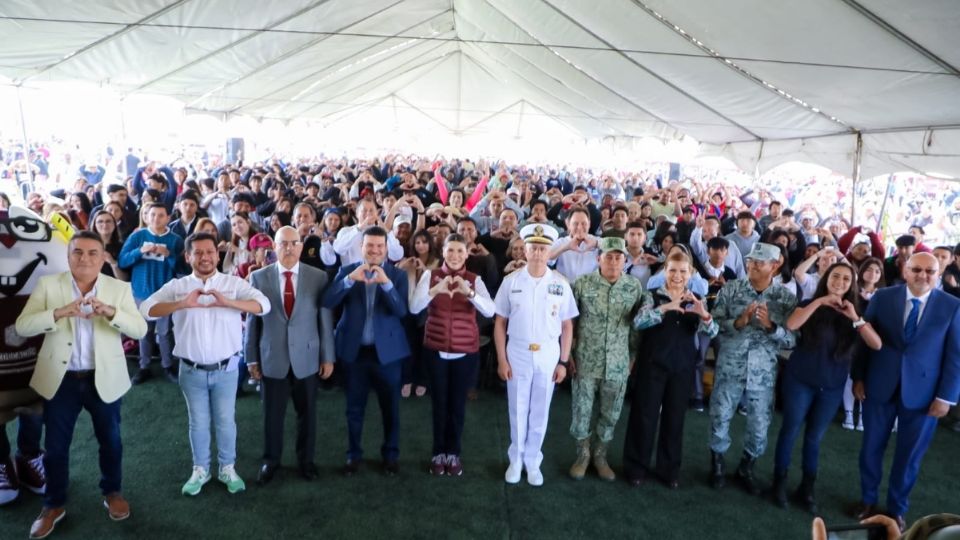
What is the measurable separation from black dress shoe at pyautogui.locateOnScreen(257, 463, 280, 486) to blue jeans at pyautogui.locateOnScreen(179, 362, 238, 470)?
0.22m

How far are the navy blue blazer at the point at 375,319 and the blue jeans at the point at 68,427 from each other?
1.37 meters

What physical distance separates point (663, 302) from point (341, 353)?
7.36 ft

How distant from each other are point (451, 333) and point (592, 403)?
3.77 ft

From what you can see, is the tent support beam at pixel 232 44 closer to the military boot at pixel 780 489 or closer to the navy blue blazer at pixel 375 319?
the navy blue blazer at pixel 375 319

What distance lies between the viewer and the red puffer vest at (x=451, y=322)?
378 centimetres

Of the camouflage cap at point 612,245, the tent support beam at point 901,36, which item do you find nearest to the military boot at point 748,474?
the camouflage cap at point 612,245

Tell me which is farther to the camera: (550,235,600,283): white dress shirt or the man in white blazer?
(550,235,600,283): white dress shirt

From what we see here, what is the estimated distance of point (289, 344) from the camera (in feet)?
11.8

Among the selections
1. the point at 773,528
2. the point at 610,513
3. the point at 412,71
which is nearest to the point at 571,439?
the point at 610,513

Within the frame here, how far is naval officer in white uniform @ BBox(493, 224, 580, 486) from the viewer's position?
12.0 feet

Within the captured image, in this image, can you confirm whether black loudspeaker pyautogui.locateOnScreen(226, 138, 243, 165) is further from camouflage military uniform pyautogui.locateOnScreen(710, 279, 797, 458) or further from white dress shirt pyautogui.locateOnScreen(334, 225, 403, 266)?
camouflage military uniform pyautogui.locateOnScreen(710, 279, 797, 458)

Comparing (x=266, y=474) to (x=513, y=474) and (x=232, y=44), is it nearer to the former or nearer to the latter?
(x=513, y=474)

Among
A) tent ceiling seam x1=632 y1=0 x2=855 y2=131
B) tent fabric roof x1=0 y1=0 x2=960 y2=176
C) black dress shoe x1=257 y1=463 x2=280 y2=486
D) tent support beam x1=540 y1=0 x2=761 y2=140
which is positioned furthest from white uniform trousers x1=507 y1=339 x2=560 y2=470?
tent support beam x1=540 y1=0 x2=761 y2=140

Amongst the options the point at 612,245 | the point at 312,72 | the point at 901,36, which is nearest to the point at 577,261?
the point at 612,245
